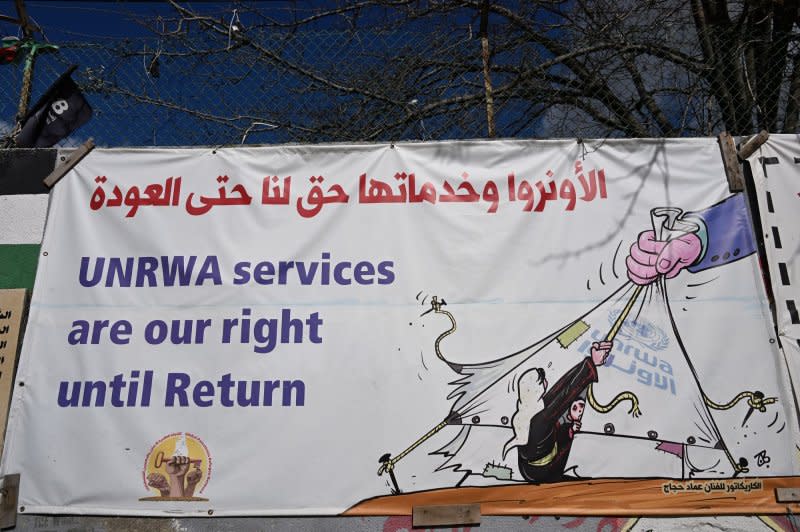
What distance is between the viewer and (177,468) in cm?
288

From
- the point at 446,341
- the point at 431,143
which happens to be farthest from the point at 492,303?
the point at 431,143

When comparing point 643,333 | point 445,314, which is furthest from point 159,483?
point 643,333

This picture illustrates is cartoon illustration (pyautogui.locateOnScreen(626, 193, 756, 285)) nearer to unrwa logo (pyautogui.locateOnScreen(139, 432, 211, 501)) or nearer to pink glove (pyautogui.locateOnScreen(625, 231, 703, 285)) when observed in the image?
pink glove (pyautogui.locateOnScreen(625, 231, 703, 285))

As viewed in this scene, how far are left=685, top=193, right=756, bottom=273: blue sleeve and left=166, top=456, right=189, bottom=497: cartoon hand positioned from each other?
261 cm

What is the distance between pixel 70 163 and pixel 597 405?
302 centimetres

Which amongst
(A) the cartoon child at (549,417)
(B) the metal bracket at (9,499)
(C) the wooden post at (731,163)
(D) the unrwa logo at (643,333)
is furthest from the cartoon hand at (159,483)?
(C) the wooden post at (731,163)

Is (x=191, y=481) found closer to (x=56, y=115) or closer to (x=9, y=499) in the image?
(x=9, y=499)

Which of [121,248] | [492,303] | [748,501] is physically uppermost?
[121,248]

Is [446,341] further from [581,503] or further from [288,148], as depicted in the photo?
[288,148]

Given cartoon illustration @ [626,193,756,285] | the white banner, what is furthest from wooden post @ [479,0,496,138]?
cartoon illustration @ [626,193,756,285]

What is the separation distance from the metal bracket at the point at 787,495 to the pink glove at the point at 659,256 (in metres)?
1.07

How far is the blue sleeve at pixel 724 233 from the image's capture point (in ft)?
10.1

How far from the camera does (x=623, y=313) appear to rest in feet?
9.91

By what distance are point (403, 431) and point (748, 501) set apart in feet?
5.22
